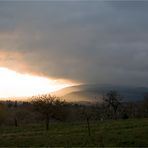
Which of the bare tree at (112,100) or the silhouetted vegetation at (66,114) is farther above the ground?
the bare tree at (112,100)

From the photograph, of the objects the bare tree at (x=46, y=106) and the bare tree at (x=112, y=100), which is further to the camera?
the bare tree at (x=112, y=100)

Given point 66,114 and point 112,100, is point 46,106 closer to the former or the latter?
point 66,114

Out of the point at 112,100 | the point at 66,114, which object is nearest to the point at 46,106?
the point at 66,114

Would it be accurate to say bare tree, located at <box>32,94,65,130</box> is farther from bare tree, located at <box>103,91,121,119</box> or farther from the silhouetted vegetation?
bare tree, located at <box>103,91,121,119</box>

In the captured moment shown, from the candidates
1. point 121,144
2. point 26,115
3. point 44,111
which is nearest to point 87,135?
point 121,144

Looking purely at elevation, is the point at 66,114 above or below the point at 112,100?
below

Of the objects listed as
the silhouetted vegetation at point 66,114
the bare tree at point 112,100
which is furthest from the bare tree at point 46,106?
the bare tree at point 112,100

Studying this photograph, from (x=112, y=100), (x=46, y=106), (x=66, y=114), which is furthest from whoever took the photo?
(x=112, y=100)

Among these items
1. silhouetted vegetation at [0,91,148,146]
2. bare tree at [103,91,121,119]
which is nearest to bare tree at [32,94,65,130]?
silhouetted vegetation at [0,91,148,146]

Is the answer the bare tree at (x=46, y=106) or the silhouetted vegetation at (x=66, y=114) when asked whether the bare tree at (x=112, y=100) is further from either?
the bare tree at (x=46, y=106)

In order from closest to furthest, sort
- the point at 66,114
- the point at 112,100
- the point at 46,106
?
the point at 46,106 < the point at 66,114 < the point at 112,100

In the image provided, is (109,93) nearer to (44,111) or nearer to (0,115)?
(0,115)

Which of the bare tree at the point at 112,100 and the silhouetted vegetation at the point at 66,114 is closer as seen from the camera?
the silhouetted vegetation at the point at 66,114

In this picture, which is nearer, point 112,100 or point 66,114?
point 66,114
